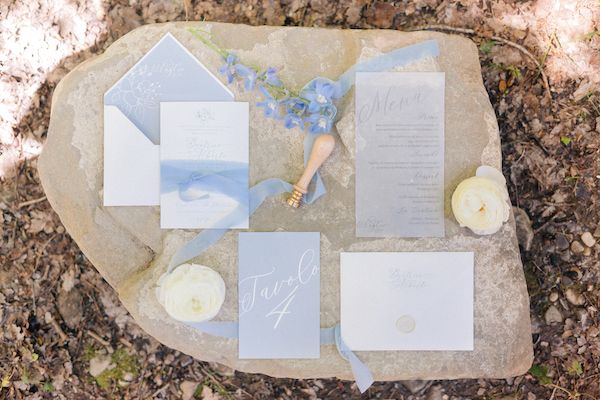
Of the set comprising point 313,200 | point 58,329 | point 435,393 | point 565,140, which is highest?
point 313,200

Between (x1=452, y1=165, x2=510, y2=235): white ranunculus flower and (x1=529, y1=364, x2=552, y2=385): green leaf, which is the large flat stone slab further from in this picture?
(x1=529, y1=364, x2=552, y2=385): green leaf

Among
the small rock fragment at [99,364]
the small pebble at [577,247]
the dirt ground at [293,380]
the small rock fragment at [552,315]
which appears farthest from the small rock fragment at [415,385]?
the small rock fragment at [99,364]

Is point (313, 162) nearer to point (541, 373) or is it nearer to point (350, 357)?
point (350, 357)

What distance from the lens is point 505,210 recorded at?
1.88 metres

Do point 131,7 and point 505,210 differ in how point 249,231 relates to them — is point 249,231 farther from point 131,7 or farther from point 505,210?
point 131,7

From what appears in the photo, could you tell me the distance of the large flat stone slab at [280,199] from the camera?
1.95m

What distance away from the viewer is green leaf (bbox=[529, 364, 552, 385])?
2.19m

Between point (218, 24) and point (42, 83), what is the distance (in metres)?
0.78

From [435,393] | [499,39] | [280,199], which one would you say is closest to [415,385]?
[435,393]

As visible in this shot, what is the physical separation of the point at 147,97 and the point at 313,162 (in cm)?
60

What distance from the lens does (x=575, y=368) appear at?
7.17ft
